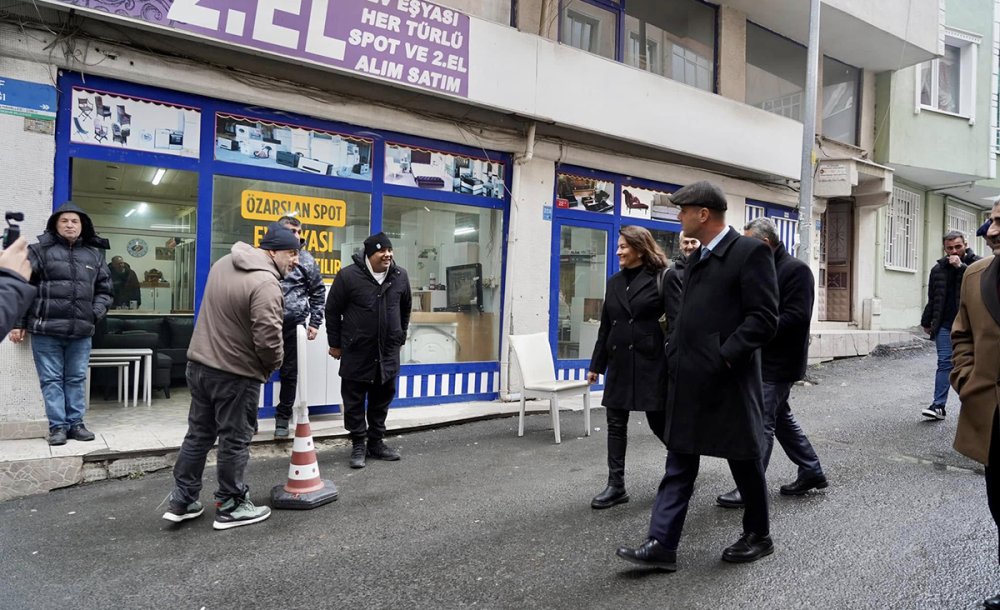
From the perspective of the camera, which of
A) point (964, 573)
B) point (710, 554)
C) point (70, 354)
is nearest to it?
point (964, 573)

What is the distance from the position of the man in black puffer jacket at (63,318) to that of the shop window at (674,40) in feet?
26.2

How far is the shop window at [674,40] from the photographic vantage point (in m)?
10.1

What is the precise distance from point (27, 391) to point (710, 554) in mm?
5642

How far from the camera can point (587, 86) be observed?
861cm

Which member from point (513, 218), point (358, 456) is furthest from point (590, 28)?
point (358, 456)

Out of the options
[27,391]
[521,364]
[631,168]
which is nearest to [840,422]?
[521,364]

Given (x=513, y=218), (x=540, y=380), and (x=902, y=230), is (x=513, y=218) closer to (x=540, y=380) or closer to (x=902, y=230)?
(x=540, y=380)

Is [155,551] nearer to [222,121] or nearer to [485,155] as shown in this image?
[222,121]

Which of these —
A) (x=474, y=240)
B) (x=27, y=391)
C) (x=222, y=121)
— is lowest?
(x=27, y=391)

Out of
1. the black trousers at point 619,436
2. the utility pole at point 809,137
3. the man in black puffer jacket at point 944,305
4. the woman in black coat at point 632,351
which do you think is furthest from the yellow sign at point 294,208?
the utility pole at point 809,137

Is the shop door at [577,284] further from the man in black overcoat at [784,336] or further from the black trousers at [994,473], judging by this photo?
the black trousers at [994,473]

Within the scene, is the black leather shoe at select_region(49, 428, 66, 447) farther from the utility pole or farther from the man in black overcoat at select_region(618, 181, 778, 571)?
the utility pole

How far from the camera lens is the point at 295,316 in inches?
236

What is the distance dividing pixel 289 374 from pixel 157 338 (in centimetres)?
352
